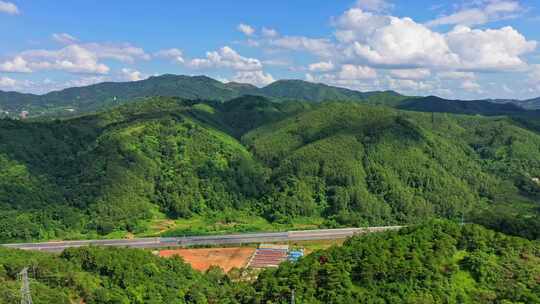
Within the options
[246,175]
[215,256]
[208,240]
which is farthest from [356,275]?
[246,175]

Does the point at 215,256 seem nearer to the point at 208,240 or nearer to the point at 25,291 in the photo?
the point at 208,240

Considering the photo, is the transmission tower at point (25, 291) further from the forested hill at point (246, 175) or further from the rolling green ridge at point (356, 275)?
the forested hill at point (246, 175)

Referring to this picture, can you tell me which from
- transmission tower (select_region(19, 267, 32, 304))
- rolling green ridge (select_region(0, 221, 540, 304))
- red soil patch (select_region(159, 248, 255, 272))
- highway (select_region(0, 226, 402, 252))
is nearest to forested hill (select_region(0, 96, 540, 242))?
highway (select_region(0, 226, 402, 252))

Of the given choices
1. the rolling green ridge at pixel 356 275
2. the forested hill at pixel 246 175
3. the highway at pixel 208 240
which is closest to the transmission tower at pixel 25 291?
the rolling green ridge at pixel 356 275

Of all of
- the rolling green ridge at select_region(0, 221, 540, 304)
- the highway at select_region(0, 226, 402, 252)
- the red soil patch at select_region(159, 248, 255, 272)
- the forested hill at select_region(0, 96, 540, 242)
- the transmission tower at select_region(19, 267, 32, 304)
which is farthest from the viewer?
the forested hill at select_region(0, 96, 540, 242)


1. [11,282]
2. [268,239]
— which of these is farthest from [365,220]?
[11,282]

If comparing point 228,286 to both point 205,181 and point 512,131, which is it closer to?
point 205,181

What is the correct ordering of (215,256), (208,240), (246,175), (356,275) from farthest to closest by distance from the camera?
1. (246,175)
2. (208,240)
3. (215,256)
4. (356,275)

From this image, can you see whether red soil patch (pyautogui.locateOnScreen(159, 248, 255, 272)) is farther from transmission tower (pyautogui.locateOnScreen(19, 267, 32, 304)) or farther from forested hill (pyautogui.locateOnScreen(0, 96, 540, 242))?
transmission tower (pyautogui.locateOnScreen(19, 267, 32, 304))
